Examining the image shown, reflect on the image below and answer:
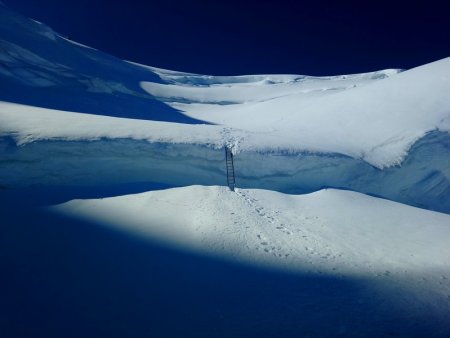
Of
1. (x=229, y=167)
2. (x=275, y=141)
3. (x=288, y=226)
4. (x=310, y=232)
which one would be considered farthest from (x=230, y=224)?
(x=275, y=141)

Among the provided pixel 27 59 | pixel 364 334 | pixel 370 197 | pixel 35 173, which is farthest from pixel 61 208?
pixel 27 59

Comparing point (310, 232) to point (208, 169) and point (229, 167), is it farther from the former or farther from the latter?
point (208, 169)

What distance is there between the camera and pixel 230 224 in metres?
4.36

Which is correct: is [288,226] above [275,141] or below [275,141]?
below

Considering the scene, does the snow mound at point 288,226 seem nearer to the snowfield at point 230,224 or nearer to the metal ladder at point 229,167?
the snowfield at point 230,224

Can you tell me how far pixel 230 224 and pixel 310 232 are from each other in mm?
1088

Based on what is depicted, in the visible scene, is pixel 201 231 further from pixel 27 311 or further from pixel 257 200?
pixel 27 311

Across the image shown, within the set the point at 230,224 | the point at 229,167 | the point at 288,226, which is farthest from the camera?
the point at 229,167

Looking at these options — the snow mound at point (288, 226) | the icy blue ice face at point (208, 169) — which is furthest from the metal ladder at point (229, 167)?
the snow mound at point (288, 226)

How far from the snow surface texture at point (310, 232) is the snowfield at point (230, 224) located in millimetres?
23

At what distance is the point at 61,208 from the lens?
4469 millimetres

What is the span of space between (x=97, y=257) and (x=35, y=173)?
2323 mm

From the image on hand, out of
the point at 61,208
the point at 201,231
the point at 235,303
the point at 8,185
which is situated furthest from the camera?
the point at 8,185

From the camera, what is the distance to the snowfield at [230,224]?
9.66ft
